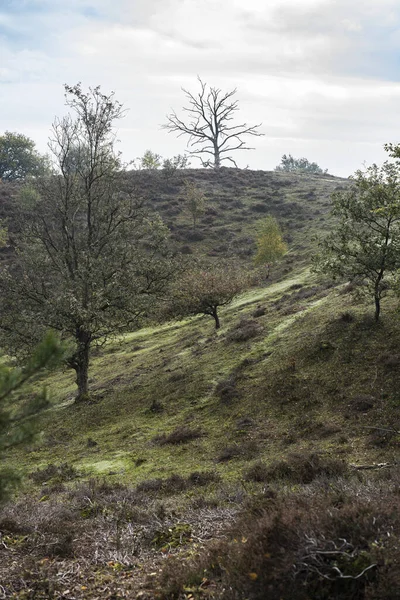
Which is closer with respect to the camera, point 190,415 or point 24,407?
point 24,407

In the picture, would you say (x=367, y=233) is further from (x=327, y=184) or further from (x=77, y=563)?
(x=327, y=184)

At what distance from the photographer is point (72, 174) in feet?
85.5

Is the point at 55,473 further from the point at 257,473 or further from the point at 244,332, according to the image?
the point at 244,332

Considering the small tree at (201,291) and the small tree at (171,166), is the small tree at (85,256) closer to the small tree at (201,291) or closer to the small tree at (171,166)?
the small tree at (201,291)

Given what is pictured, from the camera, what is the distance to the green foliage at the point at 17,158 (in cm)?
10081

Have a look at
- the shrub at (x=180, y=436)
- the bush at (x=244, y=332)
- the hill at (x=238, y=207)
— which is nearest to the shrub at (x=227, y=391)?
the shrub at (x=180, y=436)

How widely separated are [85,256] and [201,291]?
7.59 metres

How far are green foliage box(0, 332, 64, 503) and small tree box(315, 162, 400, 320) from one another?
1707 cm

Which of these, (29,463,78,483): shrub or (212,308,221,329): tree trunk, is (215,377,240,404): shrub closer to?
(29,463,78,483): shrub

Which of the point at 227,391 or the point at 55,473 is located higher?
the point at 227,391

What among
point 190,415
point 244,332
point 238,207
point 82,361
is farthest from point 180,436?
point 238,207

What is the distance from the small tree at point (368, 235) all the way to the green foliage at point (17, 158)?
9275 cm

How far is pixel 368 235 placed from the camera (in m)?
20.3

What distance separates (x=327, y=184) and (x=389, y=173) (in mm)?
76681
